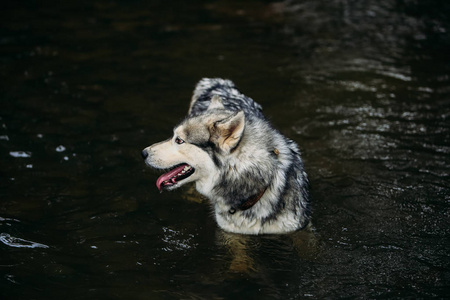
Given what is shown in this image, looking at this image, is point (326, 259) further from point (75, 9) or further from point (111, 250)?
point (75, 9)

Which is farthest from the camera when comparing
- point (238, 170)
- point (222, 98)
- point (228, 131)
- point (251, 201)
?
point (222, 98)

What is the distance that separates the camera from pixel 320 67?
10367 mm

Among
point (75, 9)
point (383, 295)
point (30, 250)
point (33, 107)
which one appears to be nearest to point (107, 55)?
point (33, 107)

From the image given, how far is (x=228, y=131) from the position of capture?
Answer: 4.74 meters

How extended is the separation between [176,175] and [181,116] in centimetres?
339

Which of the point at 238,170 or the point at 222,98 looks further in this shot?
the point at 222,98

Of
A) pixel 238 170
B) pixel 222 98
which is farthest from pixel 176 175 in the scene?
pixel 222 98

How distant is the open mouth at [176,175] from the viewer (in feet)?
16.6

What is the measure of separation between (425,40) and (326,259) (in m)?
8.34

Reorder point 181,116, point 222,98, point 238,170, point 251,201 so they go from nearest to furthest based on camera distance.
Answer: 1. point 238,170
2. point 251,201
3. point 222,98
4. point 181,116

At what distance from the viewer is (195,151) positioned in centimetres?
498

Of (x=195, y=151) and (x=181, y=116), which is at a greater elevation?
(x=195, y=151)

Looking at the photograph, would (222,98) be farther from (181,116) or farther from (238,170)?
(181,116)

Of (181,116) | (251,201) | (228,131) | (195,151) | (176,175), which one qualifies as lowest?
(181,116)
